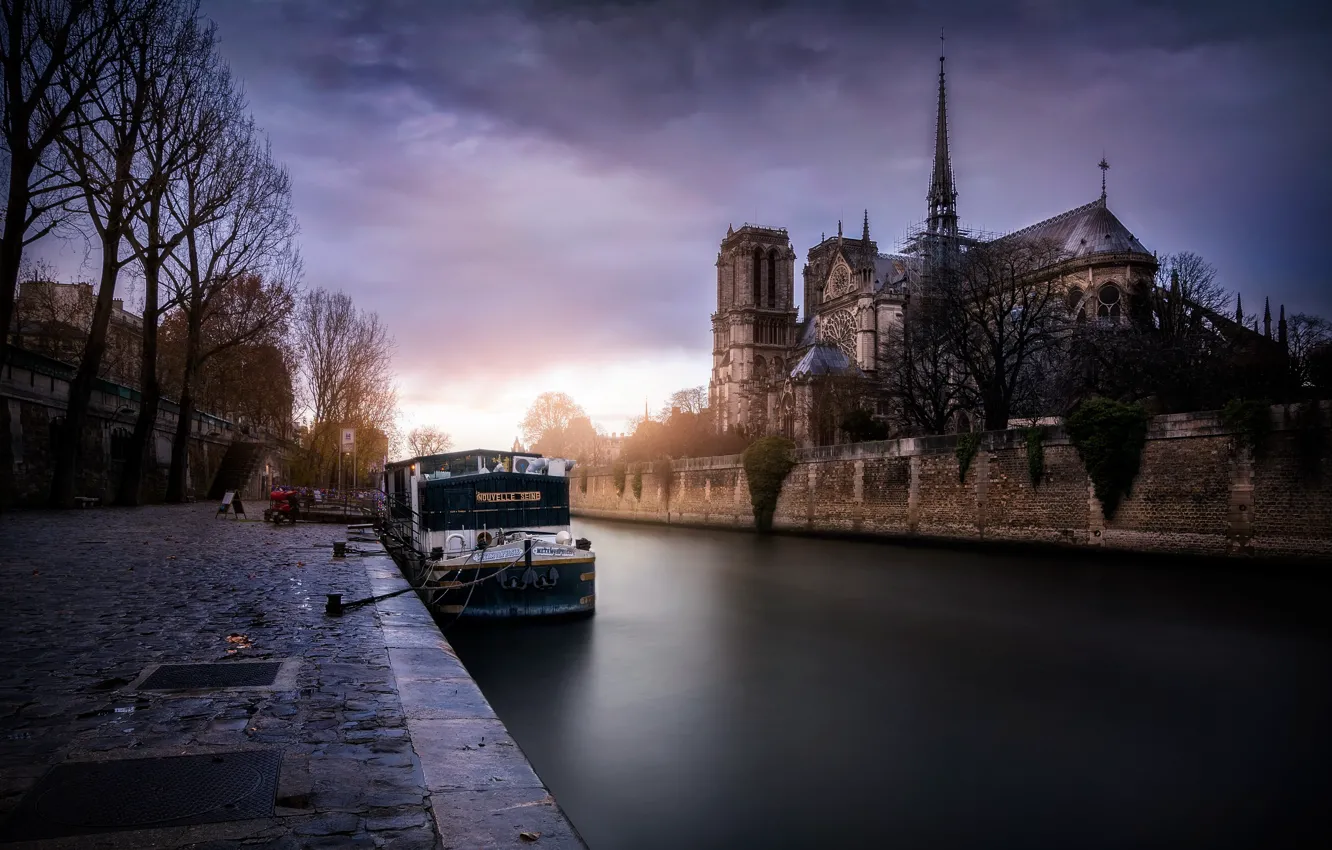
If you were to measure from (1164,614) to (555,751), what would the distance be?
12.1 m

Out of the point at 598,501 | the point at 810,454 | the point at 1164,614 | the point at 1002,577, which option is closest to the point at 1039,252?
the point at 810,454

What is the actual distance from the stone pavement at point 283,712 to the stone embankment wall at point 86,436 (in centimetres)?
1606

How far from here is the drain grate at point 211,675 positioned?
4855mm

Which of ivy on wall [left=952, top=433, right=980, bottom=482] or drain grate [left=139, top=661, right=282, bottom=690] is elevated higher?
ivy on wall [left=952, top=433, right=980, bottom=482]

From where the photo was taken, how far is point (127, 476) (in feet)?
79.7

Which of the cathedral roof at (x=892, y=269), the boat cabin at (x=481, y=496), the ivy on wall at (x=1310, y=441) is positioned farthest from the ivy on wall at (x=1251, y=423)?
the cathedral roof at (x=892, y=269)

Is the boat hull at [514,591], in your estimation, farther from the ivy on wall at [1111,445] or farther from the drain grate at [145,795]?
the ivy on wall at [1111,445]

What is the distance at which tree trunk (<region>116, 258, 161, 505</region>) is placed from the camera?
2394 cm

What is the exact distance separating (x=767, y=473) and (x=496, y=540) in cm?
2461

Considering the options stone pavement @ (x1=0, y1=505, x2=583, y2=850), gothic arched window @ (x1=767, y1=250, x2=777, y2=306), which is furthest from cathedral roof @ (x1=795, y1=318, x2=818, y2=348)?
stone pavement @ (x1=0, y1=505, x2=583, y2=850)

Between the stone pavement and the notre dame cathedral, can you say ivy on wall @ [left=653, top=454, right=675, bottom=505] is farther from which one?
the stone pavement

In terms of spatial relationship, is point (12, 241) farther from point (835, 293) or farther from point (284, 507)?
point (835, 293)

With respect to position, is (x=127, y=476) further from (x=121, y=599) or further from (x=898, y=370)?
(x=898, y=370)

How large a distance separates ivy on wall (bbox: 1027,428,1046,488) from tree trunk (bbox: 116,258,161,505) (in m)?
24.4
